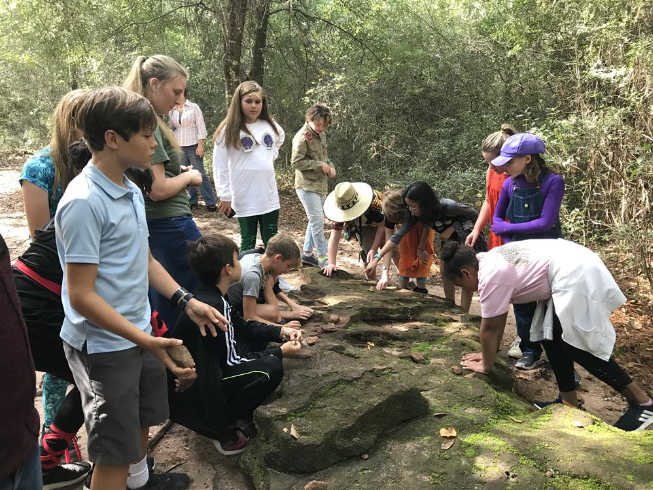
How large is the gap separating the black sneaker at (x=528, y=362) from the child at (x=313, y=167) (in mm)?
2375

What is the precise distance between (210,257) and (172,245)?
56 cm

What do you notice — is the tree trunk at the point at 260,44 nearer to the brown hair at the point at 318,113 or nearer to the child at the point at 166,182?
the brown hair at the point at 318,113

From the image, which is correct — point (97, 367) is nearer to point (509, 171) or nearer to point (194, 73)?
point (509, 171)

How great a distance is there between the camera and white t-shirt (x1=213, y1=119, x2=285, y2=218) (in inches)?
186

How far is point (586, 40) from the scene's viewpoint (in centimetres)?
746

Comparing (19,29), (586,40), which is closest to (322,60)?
(586,40)

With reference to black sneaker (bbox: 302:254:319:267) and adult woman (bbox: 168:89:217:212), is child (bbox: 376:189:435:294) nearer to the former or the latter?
black sneaker (bbox: 302:254:319:267)

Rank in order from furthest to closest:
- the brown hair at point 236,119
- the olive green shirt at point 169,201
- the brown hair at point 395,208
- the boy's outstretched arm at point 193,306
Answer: the brown hair at point 395,208, the brown hair at point 236,119, the olive green shirt at point 169,201, the boy's outstretched arm at point 193,306

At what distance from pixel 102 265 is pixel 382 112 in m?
8.97

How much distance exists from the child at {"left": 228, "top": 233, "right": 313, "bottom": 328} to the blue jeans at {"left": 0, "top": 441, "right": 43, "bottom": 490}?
222 centimetres

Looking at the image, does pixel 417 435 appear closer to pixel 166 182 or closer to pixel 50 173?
pixel 166 182

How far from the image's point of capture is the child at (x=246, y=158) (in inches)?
182

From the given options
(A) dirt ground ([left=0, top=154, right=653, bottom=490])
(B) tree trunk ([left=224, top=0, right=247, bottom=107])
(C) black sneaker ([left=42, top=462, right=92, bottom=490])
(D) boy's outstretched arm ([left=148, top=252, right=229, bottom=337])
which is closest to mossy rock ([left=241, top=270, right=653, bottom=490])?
(A) dirt ground ([left=0, top=154, right=653, bottom=490])

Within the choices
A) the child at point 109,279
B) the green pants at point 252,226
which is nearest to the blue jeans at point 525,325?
the green pants at point 252,226
